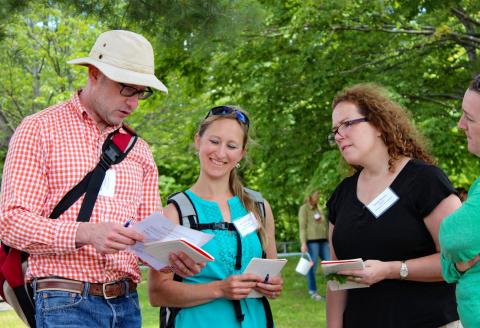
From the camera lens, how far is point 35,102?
72.4 ft

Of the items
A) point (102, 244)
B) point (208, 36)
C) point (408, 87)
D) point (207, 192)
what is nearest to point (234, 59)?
point (408, 87)

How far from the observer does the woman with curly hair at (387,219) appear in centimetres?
341

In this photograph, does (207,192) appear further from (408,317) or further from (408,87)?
(408,87)

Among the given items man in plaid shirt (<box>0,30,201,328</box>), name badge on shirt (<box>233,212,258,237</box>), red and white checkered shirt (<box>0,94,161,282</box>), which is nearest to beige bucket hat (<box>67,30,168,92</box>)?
man in plaid shirt (<box>0,30,201,328</box>)

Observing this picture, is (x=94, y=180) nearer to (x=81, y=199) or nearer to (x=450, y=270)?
(x=81, y=199)

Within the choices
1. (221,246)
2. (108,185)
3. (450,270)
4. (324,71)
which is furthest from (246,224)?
(324,71)

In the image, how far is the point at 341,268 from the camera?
3.38 metres

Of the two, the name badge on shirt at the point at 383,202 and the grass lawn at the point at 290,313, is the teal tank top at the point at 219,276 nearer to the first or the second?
the name badge on shirt at the point at 383,202

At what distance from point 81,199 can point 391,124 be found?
1.57 meters

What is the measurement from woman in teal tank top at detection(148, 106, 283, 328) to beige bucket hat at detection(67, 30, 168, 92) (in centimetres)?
56

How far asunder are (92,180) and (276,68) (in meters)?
9.65

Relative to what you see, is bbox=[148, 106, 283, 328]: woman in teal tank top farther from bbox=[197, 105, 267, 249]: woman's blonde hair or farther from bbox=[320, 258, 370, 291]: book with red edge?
bbox=[320, 258, 370, 291]: book with red edge

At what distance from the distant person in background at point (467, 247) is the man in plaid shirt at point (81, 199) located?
1158 millimetres

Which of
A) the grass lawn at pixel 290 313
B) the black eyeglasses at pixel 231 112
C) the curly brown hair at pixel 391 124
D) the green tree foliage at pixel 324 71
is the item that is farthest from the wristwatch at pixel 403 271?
the green tree foliage at pixel 324 71
